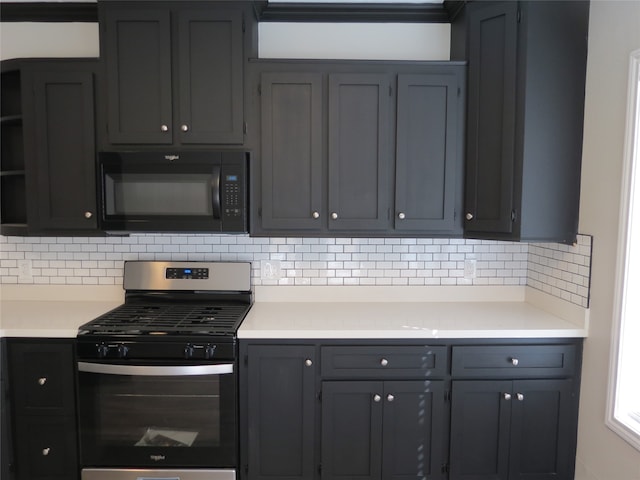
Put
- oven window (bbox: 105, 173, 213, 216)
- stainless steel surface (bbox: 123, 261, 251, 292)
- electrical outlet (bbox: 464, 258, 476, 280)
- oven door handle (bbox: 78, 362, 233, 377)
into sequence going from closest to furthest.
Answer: oven door handle (bbox: 78, 362, 233, 377)
oven window (bbox: 105, 173, 213, 216)
stainless steel surface (bbox: 123, 261, 251, 292)
electrical outlet (bbox: 464, 258, 476, 280)

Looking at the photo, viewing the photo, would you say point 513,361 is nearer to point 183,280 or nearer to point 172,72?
point 183,280

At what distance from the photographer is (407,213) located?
2254 mm

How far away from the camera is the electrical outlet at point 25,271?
2.56 metres

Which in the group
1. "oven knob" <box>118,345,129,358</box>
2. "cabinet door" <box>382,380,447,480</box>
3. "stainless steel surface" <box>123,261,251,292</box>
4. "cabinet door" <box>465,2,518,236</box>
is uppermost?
"cabinet door" <box>465,2,518,236</box>

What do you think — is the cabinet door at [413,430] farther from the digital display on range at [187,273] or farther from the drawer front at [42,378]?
the drawer front at [42,378]

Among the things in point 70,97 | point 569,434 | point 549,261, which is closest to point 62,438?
point 70,97

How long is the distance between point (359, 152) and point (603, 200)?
1175mm

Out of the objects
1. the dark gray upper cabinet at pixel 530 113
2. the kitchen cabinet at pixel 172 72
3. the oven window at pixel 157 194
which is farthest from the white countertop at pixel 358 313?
the kitchen cabinet at pixel 172 72

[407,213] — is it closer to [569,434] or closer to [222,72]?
[222,72]

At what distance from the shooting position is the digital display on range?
248 cm

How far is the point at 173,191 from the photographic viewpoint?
7.20 ft

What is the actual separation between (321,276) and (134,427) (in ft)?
4.17

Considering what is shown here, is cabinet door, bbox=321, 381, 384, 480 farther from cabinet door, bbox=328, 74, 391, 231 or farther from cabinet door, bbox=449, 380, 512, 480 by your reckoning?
cabinet door, bbox=328, 74, 391, 231

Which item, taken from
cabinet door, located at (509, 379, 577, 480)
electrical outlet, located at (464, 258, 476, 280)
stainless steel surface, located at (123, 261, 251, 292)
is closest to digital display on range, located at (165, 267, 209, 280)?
stainless steel surface, located at (123, 261, 251, 292)
